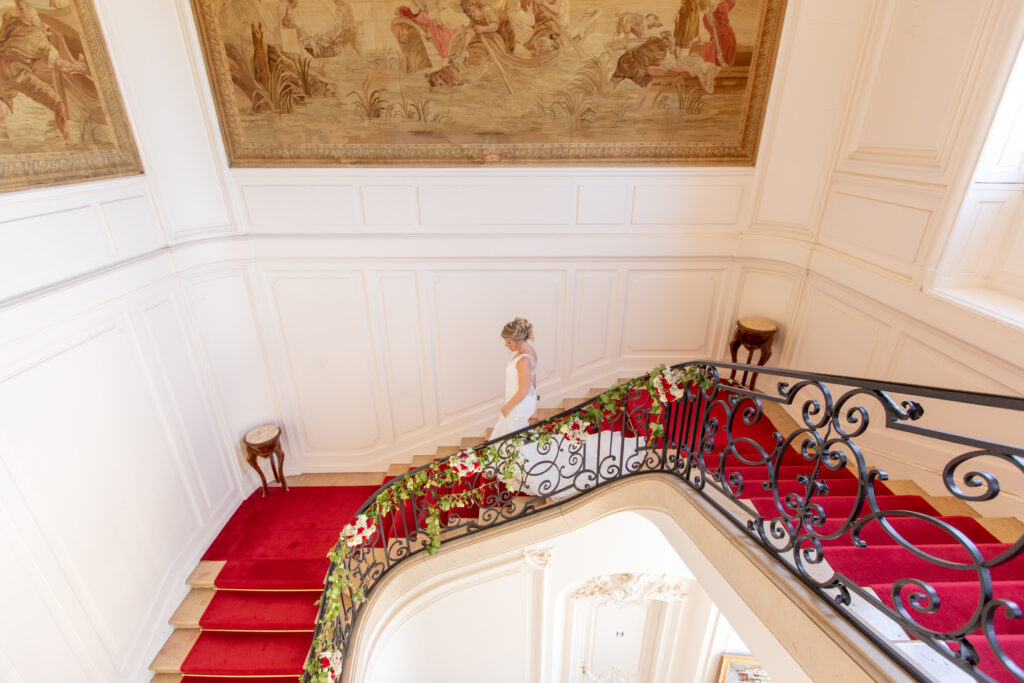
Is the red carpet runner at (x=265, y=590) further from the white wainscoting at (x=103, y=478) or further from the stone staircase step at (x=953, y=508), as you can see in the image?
the stone staircase step at (x=953, y=508)

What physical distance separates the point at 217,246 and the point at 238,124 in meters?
1.30

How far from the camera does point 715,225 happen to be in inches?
213

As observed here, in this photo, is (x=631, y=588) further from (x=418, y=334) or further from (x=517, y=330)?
(x=418, y=334)

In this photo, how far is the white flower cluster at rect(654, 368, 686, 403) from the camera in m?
3.26

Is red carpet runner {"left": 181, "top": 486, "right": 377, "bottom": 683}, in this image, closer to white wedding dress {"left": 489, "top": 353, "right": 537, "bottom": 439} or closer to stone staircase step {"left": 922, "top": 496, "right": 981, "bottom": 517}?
white wedding dress {"left": 489, "top": 353, "right": 537, "bottom": 439}

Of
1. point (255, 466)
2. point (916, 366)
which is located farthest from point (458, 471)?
point (916, 366)

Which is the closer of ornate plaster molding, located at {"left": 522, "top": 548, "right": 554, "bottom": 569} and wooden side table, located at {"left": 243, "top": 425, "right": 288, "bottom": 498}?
ornate plaster molding, located at {"left": 522, "top": 548, "right": 554, "bottom": 569}

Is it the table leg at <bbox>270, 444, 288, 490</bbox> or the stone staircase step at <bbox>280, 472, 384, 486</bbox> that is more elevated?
the table leg at <bbox>270, 444, 288, 490</bbox>

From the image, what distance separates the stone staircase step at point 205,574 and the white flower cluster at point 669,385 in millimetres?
4923

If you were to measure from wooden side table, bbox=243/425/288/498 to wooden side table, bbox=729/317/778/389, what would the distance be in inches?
212

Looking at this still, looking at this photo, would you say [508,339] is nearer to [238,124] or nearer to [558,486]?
[558,486]

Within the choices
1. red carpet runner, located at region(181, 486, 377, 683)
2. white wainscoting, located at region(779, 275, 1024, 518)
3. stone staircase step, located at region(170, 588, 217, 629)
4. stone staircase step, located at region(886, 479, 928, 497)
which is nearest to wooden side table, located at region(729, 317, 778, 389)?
white wainscoting, located at region(779, 275, 1024, 518)

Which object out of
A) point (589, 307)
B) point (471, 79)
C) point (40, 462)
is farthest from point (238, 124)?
point (589, 307)

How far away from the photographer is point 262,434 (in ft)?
19.1
